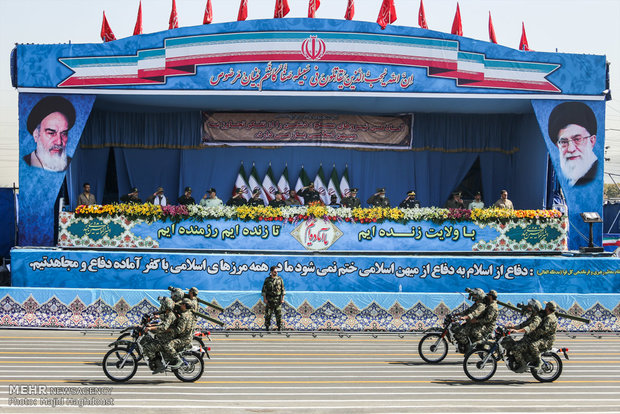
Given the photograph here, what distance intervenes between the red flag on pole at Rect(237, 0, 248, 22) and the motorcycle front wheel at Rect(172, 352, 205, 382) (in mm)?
13072

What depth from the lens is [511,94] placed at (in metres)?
25.1

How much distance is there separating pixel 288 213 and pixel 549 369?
419 inches

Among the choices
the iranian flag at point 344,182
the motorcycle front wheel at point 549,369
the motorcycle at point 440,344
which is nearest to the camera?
the motorcycle front wheel at point 549,369

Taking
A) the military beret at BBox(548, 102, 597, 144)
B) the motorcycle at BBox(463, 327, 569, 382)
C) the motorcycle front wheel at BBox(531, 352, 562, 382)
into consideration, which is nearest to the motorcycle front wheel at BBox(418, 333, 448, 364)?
the motorcycle at BBox(463, 327, 569, 382)

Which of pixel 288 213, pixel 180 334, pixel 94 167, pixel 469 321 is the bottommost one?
pixel 180 334

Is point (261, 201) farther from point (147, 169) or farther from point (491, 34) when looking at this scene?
point (491, 34)

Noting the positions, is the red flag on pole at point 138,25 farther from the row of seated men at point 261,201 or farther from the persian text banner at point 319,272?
the persian text banner at point 319,272

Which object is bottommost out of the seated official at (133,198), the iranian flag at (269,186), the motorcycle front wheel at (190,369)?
the motorcycle front wheel at (190,369)

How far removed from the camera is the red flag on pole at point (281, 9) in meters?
24.8

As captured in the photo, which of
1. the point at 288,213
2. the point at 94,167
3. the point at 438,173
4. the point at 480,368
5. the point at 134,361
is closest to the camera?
the point at 134,361

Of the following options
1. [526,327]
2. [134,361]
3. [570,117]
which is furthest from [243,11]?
[526,327]

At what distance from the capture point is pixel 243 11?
976 inches

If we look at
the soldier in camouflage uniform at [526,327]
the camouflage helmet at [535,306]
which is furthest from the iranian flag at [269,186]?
the soldier in camouflage uniform at [526,327]

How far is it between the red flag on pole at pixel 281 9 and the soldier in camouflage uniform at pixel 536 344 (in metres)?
13.2
